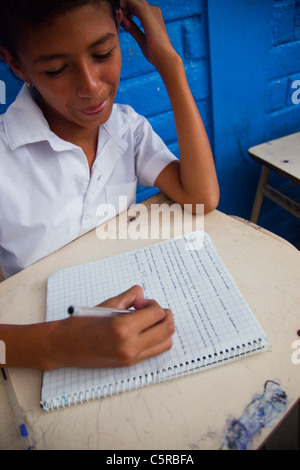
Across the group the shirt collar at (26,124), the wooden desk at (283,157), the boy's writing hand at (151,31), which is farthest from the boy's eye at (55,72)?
the wooden desk at (283,157)

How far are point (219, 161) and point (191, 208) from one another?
72cm

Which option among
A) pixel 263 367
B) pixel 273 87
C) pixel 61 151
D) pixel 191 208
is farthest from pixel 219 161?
pixel 263 367

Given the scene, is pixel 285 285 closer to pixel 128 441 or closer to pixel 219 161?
pixel 128 441

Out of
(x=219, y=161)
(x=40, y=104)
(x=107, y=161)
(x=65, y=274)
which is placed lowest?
(x=219, y=161)

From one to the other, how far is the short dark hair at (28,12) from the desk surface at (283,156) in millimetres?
796

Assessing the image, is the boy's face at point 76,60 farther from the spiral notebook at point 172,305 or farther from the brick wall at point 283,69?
the brick wall at point 283,69

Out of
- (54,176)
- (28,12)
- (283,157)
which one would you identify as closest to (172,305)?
(54,176)

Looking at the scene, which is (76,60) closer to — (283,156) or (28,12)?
(28,12)

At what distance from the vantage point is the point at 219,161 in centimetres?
148

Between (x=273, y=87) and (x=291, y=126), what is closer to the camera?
(x=273, y=87)

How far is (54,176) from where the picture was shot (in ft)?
2.62

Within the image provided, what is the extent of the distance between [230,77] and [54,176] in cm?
90

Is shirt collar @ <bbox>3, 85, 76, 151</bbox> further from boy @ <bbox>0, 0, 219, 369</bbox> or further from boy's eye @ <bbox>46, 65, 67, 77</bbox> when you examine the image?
boy's eye @ <bbox>46, 65, 67, 77</bbox>

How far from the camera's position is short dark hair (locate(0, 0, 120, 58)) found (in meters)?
0.53
